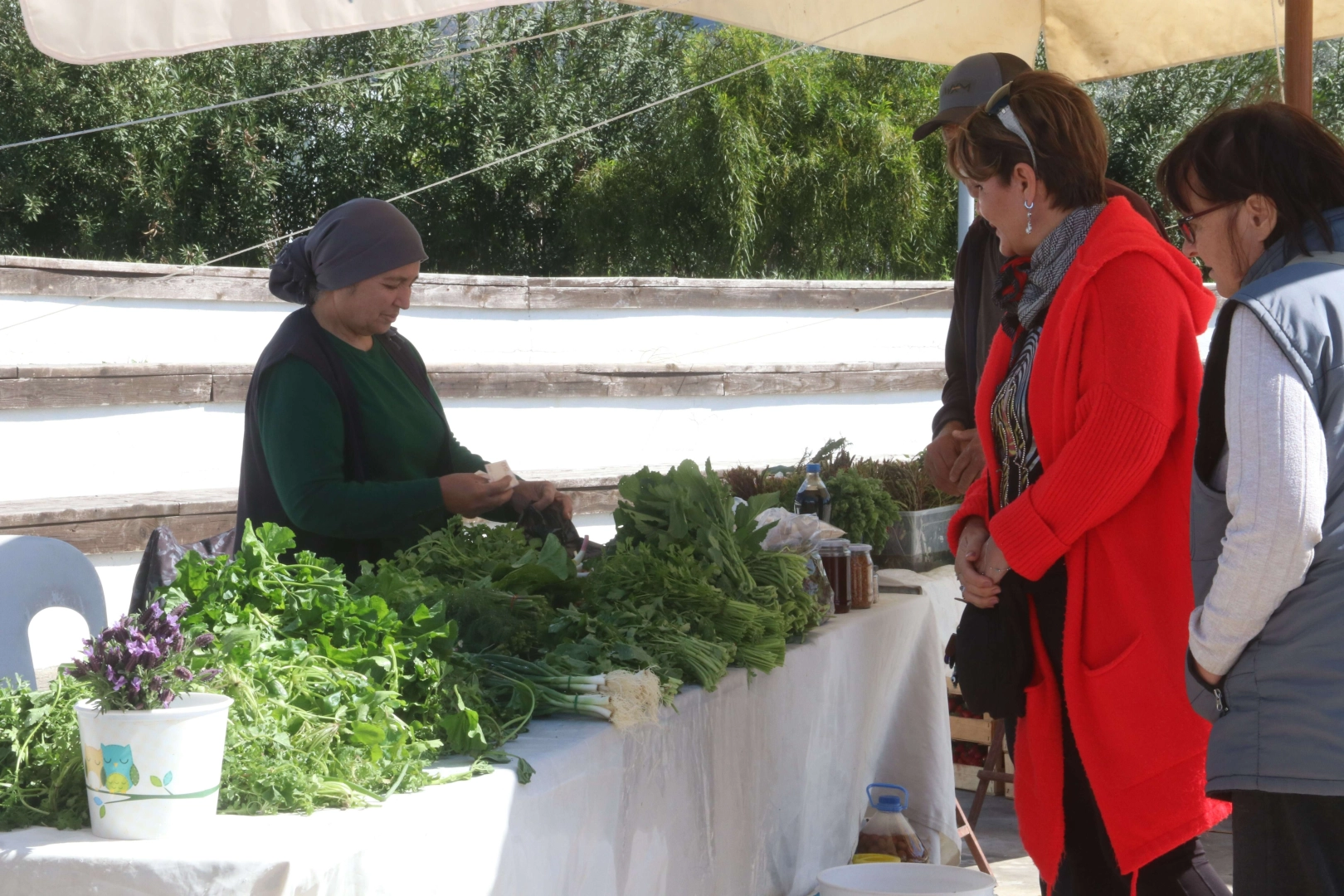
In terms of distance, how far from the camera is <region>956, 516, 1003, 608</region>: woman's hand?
2180 mm

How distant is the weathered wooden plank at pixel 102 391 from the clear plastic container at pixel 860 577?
4.11 meters

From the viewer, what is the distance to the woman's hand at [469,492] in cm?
273

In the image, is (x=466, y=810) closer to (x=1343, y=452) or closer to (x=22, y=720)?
(x=22, y=720)

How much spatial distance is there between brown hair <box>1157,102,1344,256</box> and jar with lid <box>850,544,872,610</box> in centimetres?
145

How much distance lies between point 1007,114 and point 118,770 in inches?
66.2

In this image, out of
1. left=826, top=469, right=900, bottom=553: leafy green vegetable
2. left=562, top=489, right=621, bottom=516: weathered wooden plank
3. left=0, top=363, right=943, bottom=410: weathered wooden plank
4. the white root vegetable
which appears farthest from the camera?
left=562, top=489, right=621, bottom=516: weathered wooden plank

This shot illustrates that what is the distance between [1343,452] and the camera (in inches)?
63.2

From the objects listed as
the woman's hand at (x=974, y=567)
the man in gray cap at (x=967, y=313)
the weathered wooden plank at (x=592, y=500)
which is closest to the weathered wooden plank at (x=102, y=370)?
the weathered wooden plank at (x=592, y=500)

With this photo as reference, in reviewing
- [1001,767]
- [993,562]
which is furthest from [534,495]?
[1001,767]

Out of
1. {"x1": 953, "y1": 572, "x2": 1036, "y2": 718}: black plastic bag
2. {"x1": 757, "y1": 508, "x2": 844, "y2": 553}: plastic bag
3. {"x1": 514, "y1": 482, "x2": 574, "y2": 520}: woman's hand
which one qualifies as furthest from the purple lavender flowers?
{"x1": 757, "y1": 508, "x2": 844, "y2": 553}: plastic bag

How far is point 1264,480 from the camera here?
1.57 meters

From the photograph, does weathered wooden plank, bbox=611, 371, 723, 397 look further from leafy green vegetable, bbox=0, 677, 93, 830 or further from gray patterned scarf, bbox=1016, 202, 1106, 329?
leafy green vegetable, bbox=0, 677, 93, 830

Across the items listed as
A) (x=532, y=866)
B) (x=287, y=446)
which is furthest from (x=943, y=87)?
(x=532, y=866)

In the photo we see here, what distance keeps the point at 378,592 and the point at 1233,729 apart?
1.23 metres
